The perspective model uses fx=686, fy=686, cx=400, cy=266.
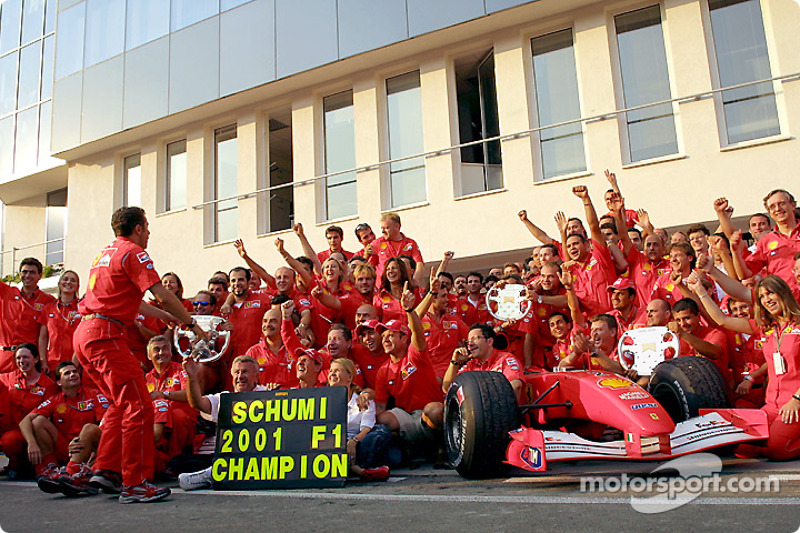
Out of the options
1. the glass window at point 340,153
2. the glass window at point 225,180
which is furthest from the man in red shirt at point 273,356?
the glass window at point 225,180

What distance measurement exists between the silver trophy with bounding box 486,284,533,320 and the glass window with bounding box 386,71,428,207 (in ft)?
21.1

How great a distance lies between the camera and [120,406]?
Answer: 4.74m

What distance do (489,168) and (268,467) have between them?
883 cm

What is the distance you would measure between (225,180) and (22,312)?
26.8 feet

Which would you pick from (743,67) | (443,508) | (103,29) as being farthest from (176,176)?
(443,508)

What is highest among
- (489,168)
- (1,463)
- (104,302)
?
(489,168)

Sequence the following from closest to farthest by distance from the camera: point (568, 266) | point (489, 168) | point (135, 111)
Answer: point (568, 266) → point (489, 168) → point (135, 111)

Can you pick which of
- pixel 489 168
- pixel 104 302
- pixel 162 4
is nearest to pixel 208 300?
pixel 104 302

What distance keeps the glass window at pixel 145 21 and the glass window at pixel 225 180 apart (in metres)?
2.87

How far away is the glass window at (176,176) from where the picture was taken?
1666 centimetres

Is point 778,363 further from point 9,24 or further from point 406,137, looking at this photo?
point 9,24

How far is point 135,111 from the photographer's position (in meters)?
16.3

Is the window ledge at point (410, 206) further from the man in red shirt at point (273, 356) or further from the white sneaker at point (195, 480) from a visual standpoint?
the white sneaker at point (195, 480)

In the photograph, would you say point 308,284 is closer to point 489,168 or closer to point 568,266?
point 568,266
